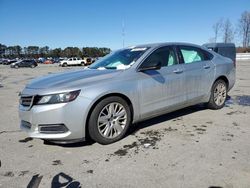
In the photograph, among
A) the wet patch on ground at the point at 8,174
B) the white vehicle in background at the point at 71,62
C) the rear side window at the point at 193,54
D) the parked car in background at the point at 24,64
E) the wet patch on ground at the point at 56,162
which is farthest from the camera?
the white vehicle in background at the point at 71,62

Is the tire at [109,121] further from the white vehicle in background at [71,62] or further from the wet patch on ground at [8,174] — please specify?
the white vehicle in background at [71,62]

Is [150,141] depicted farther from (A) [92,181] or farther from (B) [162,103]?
(A) [92,181]

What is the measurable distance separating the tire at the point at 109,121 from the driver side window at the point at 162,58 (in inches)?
33.6

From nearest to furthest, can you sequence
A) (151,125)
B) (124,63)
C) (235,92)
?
(124,63) < (151,125) < (235,92)

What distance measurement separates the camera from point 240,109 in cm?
653

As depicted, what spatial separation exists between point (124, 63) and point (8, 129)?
2688mm

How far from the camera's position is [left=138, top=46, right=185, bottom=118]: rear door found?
472 centimetres

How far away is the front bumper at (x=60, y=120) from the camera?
154 inches

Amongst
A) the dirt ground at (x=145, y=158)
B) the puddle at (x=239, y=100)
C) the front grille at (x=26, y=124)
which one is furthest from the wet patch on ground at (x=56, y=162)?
the puddle at (x=239, y=100)

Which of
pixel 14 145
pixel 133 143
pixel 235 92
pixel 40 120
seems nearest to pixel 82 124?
pixel 40 120

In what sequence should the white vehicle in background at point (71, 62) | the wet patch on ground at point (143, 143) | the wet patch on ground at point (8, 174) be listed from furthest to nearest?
the white vehicle in background at point (71, 62) < the wet patch on ground at point (143, 143) < the wet patch on ground at point (8, 174)

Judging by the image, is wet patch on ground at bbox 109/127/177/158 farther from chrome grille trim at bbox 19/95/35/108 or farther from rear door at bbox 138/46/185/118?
chrome grille trim at bbox 19/95/35/108

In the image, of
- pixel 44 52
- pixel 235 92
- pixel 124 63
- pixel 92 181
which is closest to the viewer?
pixel 92 181

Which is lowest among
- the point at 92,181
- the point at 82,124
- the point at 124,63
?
the point at 92,181
